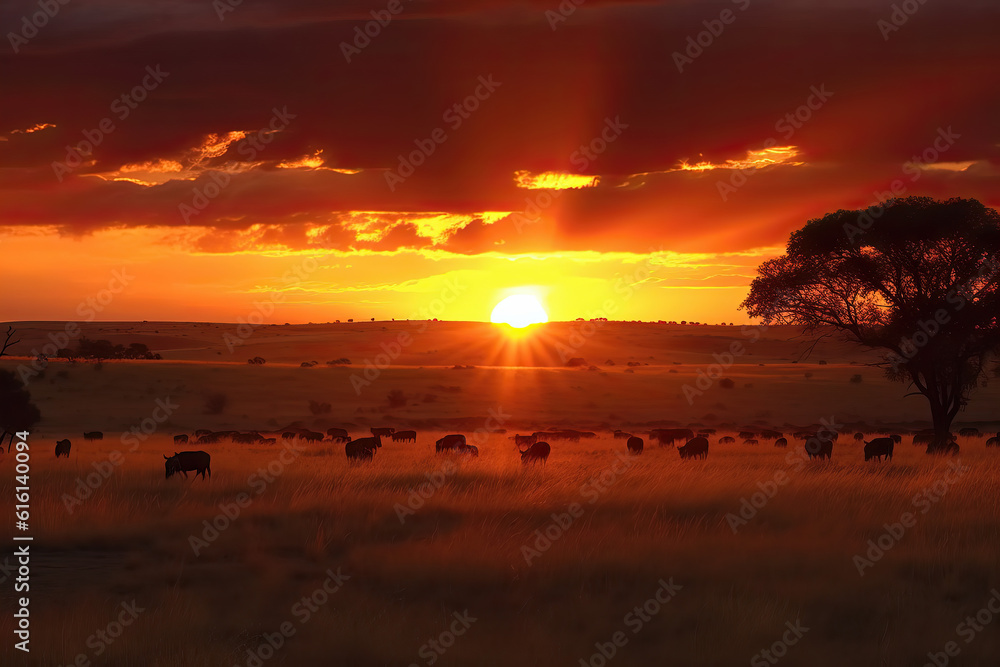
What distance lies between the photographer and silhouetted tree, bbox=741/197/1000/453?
26.8 m

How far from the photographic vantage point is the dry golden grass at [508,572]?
7.89 metres

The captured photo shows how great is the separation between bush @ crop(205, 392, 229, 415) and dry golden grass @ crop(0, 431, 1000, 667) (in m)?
48.7

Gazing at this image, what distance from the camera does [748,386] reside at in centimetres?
8019

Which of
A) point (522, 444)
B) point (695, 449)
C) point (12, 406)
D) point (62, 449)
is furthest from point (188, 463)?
point (12, 406)

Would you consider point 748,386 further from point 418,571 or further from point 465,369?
point 418,571

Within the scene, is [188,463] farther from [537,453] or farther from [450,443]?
[450,443]

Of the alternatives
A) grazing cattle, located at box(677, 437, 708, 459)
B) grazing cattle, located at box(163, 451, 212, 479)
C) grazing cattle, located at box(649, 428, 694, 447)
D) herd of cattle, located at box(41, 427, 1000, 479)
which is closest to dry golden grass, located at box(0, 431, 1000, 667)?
grazing cattle, located at box(163, 451, 212, 479)

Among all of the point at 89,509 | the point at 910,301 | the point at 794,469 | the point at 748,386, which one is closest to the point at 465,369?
the point at 748,386

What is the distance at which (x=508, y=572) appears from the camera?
380 inches

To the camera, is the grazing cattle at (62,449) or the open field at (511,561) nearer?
the open field at (511,561)

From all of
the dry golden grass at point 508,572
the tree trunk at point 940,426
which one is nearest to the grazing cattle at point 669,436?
the tree trunk at point 940,426

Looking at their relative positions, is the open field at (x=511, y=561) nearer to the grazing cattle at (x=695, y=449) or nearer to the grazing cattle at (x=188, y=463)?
the grazing cattle at (x=188, y=463)

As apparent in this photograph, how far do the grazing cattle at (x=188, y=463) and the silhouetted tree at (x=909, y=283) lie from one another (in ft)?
70.6

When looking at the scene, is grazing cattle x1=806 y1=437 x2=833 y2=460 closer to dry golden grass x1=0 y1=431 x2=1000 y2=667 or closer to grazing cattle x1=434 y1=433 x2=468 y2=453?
dry golden grass x1=0 y1=431 x2=1000 y2=667
